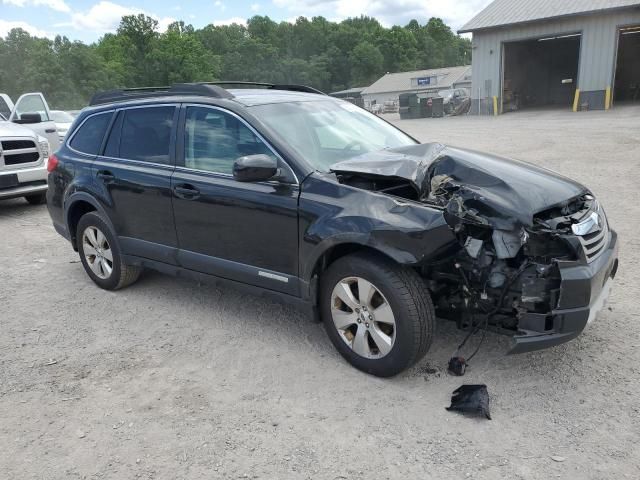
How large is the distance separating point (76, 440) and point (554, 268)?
9.23 ft

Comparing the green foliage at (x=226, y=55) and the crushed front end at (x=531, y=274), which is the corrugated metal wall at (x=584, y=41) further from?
the green foliage at (x=226, y=55)

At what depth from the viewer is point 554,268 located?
9.50ft

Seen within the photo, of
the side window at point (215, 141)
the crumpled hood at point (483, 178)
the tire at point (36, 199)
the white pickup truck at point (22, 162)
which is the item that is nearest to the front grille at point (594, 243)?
the crumpled hood at point (483, 178)

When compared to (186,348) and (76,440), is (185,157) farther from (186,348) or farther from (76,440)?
(76,440)

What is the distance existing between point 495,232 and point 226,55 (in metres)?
102

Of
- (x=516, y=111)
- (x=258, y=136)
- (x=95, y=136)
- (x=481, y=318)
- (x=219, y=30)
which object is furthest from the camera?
(x=219, y=30)

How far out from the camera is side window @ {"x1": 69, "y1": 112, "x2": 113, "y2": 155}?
16.3 feet

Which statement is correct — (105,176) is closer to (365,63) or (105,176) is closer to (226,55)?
(226,55)

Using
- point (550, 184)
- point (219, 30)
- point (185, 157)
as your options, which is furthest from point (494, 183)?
point (219, 30)

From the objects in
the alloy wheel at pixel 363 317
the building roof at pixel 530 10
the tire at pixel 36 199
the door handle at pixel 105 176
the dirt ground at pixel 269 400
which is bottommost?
the dirt ground at pixel 269 400

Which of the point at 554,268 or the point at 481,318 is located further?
the point at 481,318

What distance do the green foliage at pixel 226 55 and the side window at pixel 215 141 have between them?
6382 centimetres

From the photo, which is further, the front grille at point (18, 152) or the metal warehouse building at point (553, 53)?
the metal warehouse building at point (553, 53)

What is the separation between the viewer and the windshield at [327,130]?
378 cm
